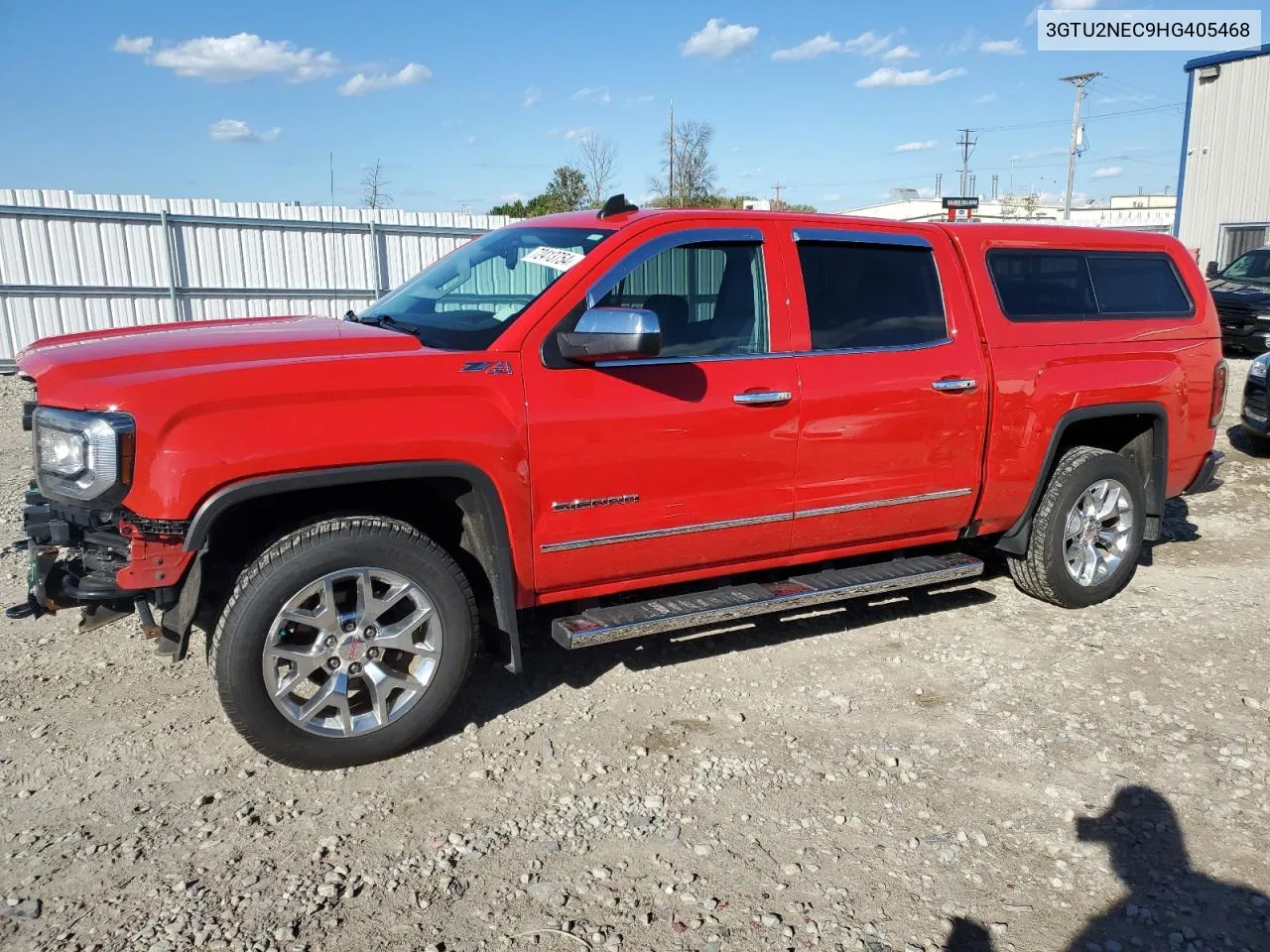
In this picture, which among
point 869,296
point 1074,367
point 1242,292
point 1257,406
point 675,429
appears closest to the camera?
point 675,429

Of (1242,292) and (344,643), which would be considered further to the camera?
(1242,292)

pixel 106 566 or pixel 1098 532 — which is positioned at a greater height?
pixel 106 566

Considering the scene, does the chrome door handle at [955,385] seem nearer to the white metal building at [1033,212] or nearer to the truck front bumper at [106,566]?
the truck front bumper at [106,566]

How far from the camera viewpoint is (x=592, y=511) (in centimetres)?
377

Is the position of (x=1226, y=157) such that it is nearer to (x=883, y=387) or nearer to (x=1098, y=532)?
A: (x=1098, y=532)

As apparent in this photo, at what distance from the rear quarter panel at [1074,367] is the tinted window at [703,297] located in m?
1.35

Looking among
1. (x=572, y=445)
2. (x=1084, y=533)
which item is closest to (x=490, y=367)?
(x=572, y=445)

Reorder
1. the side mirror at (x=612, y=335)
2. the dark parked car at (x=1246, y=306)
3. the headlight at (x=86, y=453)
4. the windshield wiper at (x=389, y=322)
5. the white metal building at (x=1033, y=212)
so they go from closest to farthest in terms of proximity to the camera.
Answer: the headlight at (x=86, y=453) < the side mirror at (x=612, y=335) < the windshield wiper at (x=389, y=322) < the dark parked car at (x=1246, y=306) < the white metal building at (x=1033, y=212)

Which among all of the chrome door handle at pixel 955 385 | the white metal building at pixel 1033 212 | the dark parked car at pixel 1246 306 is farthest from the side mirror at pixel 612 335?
the white metal building at pixel 1033 212

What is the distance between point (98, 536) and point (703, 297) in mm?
2480

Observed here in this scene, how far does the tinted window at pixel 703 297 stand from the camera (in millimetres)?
3953

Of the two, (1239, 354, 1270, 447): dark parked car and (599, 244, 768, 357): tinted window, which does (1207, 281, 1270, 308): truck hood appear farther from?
(599, 244, 768, 357): tinted window

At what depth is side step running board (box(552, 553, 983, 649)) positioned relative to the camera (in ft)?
12.6

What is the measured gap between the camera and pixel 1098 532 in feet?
17.6
